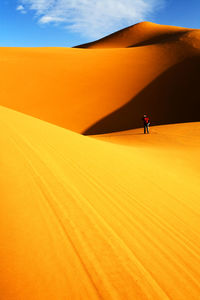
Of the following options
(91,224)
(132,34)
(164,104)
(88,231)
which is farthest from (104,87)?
(132,34)

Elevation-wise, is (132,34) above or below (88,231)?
above

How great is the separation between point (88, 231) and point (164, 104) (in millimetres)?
22768

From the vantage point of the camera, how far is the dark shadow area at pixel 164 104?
21.9m

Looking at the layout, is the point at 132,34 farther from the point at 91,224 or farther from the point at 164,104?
the point at 91,224

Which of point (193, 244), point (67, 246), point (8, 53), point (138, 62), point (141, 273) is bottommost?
point (193, 244)

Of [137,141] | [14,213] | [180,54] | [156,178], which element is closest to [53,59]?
[180,54]

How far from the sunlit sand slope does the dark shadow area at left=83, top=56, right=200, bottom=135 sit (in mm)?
15914

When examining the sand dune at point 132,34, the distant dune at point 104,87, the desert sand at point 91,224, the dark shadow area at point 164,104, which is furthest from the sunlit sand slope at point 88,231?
the sand dune at point 132,34

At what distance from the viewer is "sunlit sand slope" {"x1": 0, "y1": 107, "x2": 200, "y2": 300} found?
6.66 feet

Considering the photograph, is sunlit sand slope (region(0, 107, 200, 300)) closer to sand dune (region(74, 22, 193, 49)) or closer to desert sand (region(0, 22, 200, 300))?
desert sand (region(0, 22, 200, 300))

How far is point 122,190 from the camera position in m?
4.21

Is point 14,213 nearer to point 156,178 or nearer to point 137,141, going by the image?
point 156,178

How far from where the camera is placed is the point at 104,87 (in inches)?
1042

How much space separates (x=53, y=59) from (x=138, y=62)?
10.6 m
